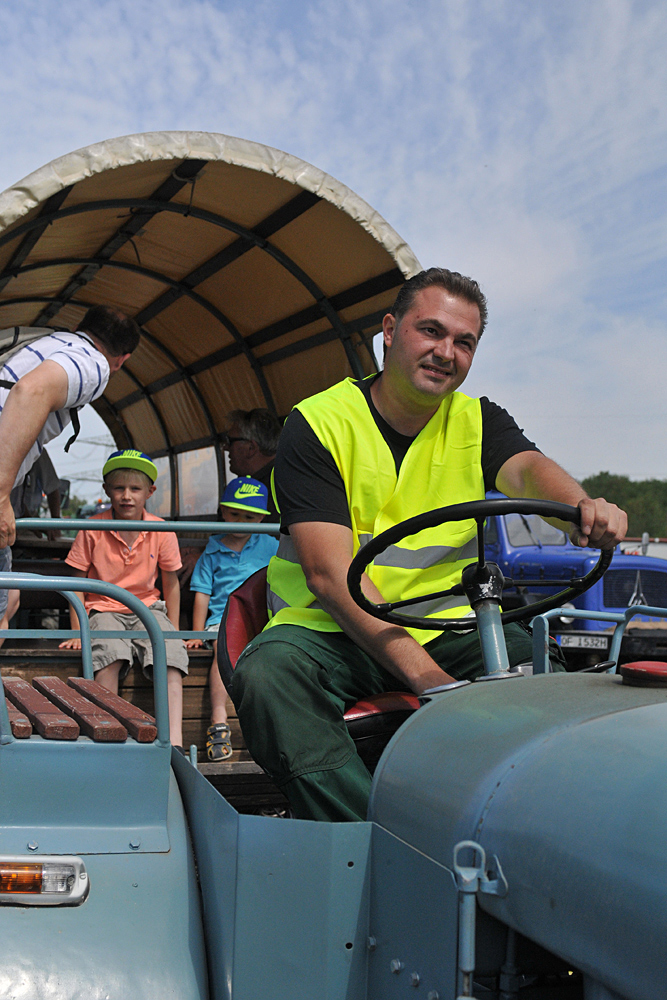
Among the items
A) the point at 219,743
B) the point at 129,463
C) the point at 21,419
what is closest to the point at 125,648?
the point at 219,743

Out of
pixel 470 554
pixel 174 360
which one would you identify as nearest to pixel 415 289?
pixel 470 554

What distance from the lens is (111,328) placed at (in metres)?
3.91

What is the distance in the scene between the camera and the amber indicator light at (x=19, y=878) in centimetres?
166

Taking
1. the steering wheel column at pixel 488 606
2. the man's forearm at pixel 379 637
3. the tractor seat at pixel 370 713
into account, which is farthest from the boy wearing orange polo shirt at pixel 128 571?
the steering wheel column at pixel 488 606

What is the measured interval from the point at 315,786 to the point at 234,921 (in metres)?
0.37

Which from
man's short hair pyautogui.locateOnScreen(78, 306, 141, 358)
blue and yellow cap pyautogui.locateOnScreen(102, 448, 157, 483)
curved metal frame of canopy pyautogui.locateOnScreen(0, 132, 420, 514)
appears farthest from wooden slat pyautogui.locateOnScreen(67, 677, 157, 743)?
curved metal frame of canopy pyautogui.locateOnScreen(0, 132, 420, 514)

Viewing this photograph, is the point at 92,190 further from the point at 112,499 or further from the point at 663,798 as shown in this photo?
the point at 663,798

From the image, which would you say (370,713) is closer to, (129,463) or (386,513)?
(386,513)

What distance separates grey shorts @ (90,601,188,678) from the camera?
13.7 feet

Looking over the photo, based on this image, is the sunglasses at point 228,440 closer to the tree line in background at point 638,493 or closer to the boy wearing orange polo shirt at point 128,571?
the boy wearing orange polo shirt at point 128,571

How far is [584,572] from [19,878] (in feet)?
28.2

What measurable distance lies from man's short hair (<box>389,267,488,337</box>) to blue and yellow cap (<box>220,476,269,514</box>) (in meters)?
3.00

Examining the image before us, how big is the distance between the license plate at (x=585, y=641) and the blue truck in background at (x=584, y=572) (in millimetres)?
146

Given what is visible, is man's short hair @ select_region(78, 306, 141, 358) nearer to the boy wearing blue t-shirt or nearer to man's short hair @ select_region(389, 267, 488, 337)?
the boy wearing blue t-shirt
